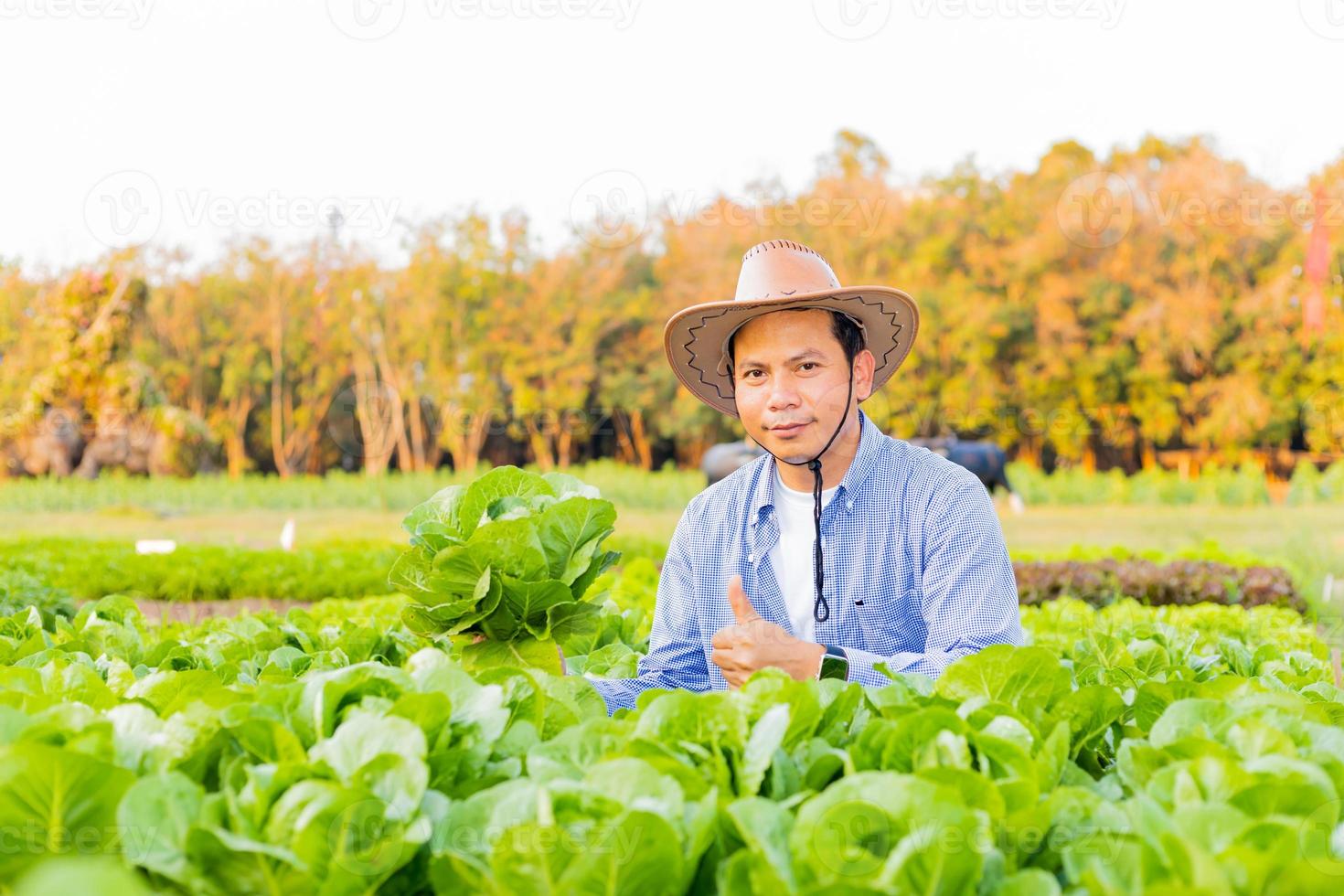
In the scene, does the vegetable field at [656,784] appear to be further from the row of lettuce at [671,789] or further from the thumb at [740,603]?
the thumb at [740,603]

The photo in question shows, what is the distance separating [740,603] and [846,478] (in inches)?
21.7

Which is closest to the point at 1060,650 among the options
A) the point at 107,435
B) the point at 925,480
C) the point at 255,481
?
the point at 925,480

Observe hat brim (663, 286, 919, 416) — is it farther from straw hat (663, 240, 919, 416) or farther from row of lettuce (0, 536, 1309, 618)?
row of lettuce (0, 536, 1309, 618)

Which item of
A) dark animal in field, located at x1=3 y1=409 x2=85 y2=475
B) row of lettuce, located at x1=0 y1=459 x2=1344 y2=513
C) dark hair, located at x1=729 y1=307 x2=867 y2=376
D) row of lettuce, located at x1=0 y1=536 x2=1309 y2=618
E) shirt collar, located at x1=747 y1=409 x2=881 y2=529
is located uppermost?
dark hair, located at x1=729 y1=307 x2=867 y2=376

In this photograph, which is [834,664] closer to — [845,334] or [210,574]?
[845,334]

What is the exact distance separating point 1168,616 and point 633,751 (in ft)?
13.2

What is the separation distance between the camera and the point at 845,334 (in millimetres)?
Result: 2398

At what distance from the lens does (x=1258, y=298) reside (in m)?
17.6

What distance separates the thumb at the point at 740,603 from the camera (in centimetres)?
188

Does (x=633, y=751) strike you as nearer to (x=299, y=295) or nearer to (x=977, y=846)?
(x=977, y=846)

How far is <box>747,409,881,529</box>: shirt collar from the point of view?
7.69 feet

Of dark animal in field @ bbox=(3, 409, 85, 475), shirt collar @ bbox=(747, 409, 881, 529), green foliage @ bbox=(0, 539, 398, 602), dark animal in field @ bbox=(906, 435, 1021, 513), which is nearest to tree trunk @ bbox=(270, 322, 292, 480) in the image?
dark animal in field @ bbox=(3, 409, 85, 475)

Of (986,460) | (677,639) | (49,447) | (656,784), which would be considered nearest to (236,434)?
(49,447)

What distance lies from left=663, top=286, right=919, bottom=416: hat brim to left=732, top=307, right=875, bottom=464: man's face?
5 centimetres
